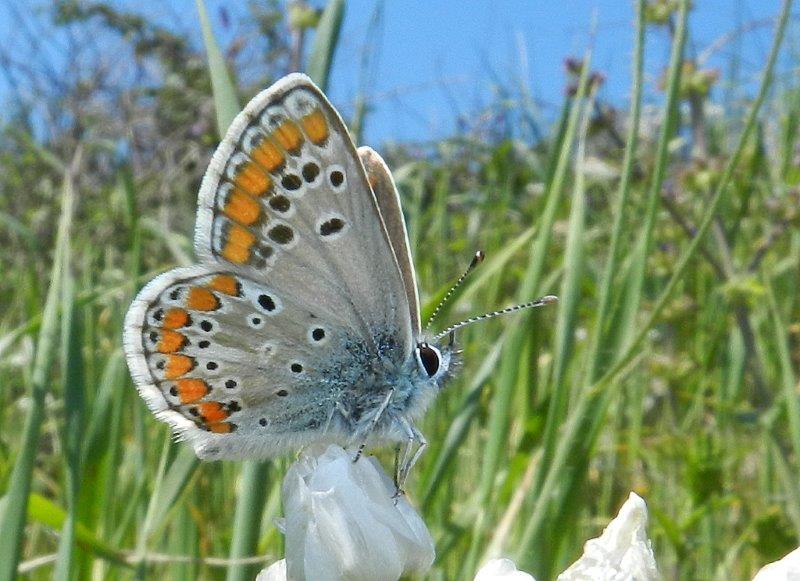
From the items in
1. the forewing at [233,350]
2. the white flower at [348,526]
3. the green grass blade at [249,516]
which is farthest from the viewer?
the forewing at [233,350]

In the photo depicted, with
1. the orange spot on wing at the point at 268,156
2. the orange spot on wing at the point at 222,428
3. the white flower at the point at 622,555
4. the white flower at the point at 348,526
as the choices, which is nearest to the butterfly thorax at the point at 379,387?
the orange spot on wing at the point at 222,428

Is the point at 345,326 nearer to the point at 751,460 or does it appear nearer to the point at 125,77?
the point at 751,460

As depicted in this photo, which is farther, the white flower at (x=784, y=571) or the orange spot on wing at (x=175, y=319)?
the orange spot on wing at (x=175, y=319)

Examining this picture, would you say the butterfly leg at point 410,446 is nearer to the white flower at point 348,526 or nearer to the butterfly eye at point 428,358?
the butterfly eye at point 428,358

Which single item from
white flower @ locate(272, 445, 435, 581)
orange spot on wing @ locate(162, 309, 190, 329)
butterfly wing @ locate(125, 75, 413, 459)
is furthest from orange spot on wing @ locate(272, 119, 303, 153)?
white flower @ locate(272, 445, 435, 581)

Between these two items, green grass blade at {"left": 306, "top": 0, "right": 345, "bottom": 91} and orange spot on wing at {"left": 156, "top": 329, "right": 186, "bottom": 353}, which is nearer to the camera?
green grass blade at {"left": 306, "top": 0, "right": 345, "bottom": 91}

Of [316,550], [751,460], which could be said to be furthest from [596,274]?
[316,550]

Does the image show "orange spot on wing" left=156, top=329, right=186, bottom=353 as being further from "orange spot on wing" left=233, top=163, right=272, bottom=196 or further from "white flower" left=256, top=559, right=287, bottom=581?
"white flower" left=256, top=559, right=287, bottom=581
